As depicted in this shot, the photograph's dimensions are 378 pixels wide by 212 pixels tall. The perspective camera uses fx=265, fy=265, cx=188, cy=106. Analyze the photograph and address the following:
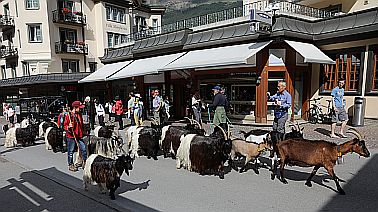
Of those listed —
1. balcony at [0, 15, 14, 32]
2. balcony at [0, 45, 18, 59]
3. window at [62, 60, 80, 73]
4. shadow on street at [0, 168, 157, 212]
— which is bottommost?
shadow on street at [0, 168, 157, 212]

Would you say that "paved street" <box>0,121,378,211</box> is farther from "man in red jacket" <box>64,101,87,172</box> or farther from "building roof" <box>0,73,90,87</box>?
"building roof" <box>0,73,90,87</box>

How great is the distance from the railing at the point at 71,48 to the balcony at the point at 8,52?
427 cm

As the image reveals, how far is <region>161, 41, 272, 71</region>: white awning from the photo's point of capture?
32.3 ft

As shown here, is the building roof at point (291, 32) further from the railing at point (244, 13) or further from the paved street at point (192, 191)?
the paved street at point (192, 191)

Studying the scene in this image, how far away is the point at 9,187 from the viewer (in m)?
5.58

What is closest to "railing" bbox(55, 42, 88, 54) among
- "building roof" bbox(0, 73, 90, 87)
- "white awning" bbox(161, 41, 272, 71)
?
"building roof" bbox(0, 73, 90, 87)

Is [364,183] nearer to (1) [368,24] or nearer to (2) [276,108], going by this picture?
(2) [276,108]

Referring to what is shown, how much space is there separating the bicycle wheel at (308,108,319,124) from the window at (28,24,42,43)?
23780mm

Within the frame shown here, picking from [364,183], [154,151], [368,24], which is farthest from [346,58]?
[154,151]

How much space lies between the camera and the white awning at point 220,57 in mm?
9852

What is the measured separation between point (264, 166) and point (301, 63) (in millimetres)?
6891

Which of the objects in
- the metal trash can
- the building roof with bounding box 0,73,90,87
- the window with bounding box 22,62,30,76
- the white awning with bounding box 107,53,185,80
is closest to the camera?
the metal trash can

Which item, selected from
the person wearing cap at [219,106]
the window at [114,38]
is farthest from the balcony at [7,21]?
the person wearing cap at [219,106]

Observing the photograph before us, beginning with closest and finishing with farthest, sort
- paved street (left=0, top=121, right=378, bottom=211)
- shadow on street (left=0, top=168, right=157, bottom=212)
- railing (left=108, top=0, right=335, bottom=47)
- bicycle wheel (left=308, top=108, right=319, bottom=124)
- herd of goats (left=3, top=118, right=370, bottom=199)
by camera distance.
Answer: paved street (left=0, top=121, right=378, bottom=211), shadow on street (left=0, top=168, right=157, bottom=212), herd of goats (left=3, top=118, right=370, bottom=199), bicycle wheel (left=308, top=108, right=319, bottom=124), railing (left=108, top=0, right=335, bottom=47)
